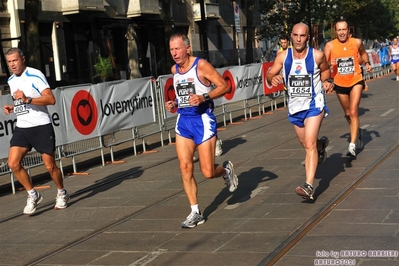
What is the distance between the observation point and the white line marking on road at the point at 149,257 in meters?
6.19

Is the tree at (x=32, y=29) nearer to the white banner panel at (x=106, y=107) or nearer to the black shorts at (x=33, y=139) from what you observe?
the white banner panel at (x=106, y=107)

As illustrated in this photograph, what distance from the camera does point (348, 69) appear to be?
11000 millimetres

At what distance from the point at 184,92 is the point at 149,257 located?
1.93 meters

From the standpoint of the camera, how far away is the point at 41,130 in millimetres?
8844

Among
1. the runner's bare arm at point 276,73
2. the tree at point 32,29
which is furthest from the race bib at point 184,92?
the tree at point 32,29

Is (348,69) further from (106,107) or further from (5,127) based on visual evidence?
(5,127)

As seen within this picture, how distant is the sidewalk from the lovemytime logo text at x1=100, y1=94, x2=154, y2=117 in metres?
1.10

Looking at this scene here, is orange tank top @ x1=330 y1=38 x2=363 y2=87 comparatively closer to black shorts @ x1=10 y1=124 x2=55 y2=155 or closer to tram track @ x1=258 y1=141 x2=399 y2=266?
tram track @ x1=258 y1=141 x2=399 y2=266

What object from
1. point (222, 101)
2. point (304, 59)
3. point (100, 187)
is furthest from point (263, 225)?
point (222, 101)

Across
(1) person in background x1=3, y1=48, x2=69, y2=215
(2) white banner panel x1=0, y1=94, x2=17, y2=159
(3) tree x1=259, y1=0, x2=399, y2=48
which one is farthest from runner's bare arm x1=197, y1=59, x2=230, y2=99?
(3) tree x1=259, y1=0, x2=399, y2=48

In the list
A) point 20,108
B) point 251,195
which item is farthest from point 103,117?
point 251,195

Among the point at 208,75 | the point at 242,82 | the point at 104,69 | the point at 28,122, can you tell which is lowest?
the point at 242,82

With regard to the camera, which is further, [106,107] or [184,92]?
[106,107]

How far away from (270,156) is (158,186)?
8.32ft
